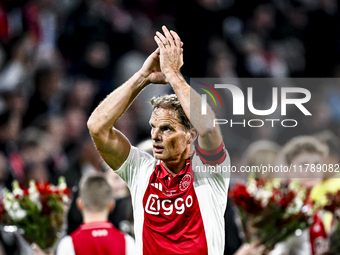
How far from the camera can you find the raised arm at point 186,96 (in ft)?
8.83

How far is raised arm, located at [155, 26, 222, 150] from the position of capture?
269 cm

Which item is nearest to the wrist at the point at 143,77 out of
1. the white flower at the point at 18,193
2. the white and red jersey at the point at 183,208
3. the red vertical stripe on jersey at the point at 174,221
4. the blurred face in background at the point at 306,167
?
the white and red jersey at the point at 183,208

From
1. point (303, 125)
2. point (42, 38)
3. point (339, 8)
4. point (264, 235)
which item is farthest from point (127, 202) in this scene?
point (339, 8)

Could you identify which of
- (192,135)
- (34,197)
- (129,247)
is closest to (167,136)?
(192,135)

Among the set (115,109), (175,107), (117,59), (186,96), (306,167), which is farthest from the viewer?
(117,59)

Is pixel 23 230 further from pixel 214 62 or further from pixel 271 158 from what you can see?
pixel 214 62

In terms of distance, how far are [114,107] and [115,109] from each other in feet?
0.05

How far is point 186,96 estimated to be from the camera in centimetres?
269

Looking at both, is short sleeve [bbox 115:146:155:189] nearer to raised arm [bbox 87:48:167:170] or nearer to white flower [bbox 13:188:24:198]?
raised arm [bbox 87:48:167:170]

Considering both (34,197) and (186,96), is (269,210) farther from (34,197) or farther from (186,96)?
(34,197)

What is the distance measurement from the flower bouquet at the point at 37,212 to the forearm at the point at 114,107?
4.18 feet

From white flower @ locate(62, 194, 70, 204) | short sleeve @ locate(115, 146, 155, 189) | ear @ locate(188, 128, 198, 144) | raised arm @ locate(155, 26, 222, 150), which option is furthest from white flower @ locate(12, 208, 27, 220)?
raised arm @ locate(155, 26, 222, 150)

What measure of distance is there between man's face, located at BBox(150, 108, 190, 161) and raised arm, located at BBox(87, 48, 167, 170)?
8.8 inches

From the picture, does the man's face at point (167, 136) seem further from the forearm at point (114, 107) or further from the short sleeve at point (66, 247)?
the short sleeve at point (66, 247)
